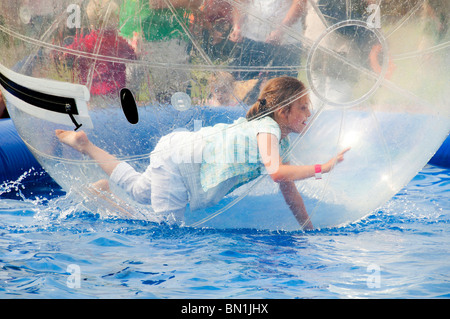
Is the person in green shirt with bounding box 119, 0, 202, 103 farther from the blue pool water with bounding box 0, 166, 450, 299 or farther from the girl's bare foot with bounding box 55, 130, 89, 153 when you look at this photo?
the blue pool water with bounding box 0, 166, 450, 299

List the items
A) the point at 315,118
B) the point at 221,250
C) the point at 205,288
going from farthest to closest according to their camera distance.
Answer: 1. the point at 221,250
2. the point at 315,118
3. the point at 205,288

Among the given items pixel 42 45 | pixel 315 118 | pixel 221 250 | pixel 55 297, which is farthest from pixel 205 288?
pixel 42 45

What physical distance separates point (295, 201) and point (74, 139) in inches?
46.9

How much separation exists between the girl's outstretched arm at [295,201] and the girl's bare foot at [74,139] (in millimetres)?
1041

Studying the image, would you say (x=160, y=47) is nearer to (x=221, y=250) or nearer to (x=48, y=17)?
(x=48, y=17)

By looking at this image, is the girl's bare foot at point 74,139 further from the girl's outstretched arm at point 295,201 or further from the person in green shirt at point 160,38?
the girl's outstretched arm at point 295,201

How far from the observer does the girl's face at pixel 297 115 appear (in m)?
2.87

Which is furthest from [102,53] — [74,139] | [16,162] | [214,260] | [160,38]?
[16,162]

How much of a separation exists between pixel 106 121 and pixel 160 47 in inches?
18.9

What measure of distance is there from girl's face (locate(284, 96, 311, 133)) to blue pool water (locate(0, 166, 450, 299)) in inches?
26.6

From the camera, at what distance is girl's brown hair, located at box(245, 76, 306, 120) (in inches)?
110

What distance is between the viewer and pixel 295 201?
3.06 metres
